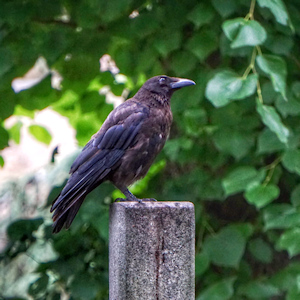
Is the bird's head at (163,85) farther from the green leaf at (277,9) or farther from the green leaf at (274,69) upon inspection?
the green leaf at (277,9)

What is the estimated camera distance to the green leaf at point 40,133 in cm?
432

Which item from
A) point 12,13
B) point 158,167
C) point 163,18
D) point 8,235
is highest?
point 12,13

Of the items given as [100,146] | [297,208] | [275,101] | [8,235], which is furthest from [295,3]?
[8,235]

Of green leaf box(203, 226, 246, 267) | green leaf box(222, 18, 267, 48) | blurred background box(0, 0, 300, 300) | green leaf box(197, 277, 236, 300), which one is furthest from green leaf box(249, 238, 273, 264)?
green leaf box(222, 18, 267, 48)

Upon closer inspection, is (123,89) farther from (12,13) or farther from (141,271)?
(141,271)

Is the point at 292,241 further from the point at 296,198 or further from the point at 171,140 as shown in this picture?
the point at 171,140

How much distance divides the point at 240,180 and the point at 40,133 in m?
1.81

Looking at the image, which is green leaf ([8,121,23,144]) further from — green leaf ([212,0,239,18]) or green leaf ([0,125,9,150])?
green leaf ([212,0,239,18])

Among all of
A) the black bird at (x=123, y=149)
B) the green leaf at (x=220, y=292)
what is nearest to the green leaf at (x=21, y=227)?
the black bird at (x=123, y=149)

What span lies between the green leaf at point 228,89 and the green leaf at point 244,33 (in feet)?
0.54

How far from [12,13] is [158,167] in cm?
133

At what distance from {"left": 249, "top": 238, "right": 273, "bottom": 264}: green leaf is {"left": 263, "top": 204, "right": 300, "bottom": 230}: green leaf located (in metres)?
0.59

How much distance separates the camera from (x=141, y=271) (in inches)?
72.1

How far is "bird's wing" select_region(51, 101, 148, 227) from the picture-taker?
2460 millimetres
